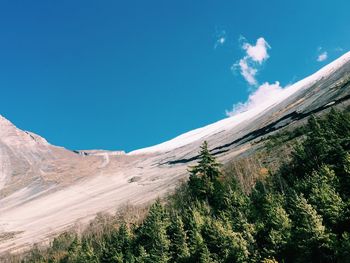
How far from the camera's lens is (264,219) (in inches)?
2266

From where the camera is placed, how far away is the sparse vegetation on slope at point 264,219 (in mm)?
46594

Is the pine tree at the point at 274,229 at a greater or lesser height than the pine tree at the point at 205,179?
lesser

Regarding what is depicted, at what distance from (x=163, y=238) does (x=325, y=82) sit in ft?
394

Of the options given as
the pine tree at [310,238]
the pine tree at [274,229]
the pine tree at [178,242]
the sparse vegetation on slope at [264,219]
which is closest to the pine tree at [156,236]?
the sparse vegetation on slope at [264,219]

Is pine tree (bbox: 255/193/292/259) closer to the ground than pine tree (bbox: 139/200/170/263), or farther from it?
closer to the ground

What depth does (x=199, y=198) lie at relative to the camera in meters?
77.8

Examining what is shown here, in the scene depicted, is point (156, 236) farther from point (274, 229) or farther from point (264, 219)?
point (274, 229)

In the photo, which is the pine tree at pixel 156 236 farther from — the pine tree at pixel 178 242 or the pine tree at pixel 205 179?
the pine tree at pixel 205 179

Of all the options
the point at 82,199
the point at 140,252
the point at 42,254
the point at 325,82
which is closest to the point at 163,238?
the point at 140,252

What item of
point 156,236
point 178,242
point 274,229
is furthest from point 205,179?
point 274,229

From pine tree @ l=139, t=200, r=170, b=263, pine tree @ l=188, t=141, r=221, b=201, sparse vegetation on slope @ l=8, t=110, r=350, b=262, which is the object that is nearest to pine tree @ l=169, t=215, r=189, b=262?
sparse vegetation on slope @ l=8, t=110, r=350, b=262

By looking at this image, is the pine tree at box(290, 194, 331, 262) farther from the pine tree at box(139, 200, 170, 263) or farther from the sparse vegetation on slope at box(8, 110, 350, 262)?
the pine tree at box(139, 200, 170, 263)

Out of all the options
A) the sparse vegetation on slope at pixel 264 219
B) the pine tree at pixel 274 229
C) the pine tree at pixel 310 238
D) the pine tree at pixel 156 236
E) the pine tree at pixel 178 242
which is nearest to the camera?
the pine tree at pixel 310 238

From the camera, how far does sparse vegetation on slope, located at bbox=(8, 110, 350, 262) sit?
46594 millimetres
